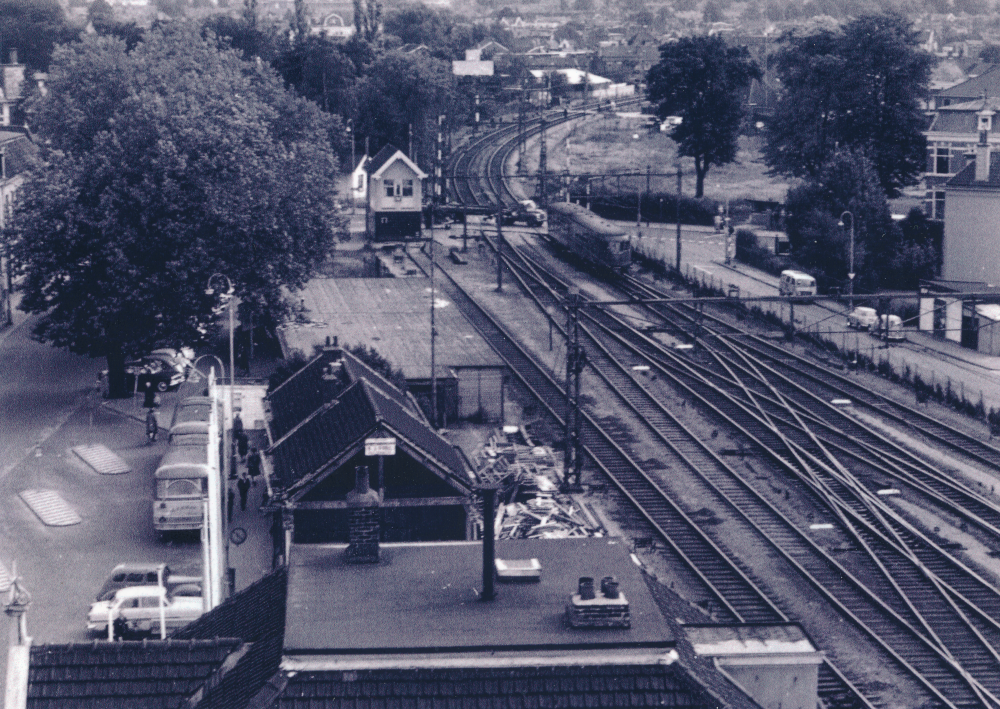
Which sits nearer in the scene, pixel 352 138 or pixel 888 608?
pixel 888 608

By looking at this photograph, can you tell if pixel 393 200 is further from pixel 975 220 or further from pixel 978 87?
pixel 978 87

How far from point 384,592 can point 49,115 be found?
144ft

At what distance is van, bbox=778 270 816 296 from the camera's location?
2307 inches

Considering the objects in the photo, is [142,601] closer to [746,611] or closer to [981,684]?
[746,611]

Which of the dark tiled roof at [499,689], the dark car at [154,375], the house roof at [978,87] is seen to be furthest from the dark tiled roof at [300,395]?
the house roof at [978,87]

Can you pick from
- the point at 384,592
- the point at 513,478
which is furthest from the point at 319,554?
the point at 513,478

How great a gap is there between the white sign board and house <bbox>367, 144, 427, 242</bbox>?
47.6 metres

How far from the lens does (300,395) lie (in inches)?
1346

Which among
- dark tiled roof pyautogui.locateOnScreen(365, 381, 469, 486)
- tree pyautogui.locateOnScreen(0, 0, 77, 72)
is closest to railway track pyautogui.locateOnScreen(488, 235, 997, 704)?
dark tiled roof pyautogui.locateOnScreen(365, 381, 469, 486)

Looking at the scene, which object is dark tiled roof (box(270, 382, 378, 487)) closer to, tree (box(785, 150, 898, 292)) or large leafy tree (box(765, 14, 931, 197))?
tree (box(785, 150, 898, 292))

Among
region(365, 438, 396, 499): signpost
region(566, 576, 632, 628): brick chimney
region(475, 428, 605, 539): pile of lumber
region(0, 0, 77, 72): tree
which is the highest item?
region(0, 0, 77, 72): tree

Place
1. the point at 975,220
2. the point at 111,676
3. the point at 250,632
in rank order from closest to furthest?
the point at 111,676 < the point at 250,632 < the point at 975,220

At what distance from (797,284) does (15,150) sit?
27.7 m

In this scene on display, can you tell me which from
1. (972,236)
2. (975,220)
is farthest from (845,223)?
(975,220)
